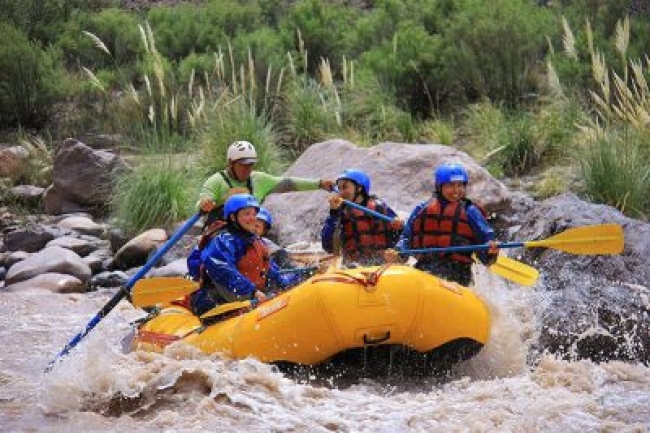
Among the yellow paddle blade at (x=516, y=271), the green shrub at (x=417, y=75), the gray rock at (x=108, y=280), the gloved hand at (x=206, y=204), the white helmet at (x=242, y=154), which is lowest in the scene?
the gray rock at (x=108, y=280)


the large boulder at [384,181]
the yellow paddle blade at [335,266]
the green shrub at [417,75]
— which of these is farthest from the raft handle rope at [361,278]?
the green shrub at [417,75]

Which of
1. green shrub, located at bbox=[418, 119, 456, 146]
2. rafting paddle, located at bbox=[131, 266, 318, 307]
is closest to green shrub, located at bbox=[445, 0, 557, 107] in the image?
green shrub, located at bbox=[418, 119, 456, 146]

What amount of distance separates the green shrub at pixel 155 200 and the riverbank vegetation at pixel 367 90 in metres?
0.02

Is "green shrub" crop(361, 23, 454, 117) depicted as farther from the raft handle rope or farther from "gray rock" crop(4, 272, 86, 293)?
the raft handle rope

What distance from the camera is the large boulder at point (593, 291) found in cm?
599

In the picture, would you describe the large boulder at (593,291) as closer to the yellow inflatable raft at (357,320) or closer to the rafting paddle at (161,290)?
the yellow inflatable raft at (357,320)

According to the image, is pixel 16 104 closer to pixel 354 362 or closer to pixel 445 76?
pixel 445 76

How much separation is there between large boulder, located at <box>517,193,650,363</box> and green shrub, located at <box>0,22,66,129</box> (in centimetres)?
926

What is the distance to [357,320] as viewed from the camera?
5.51 m

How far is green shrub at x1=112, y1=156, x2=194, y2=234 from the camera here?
10.2 metres

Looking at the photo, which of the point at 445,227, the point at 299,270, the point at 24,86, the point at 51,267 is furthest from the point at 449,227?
the point at 24,86

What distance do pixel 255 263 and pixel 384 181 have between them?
3.60 meters

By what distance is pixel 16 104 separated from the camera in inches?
583

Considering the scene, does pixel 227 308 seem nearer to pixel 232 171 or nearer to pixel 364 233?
pixel 364 233
